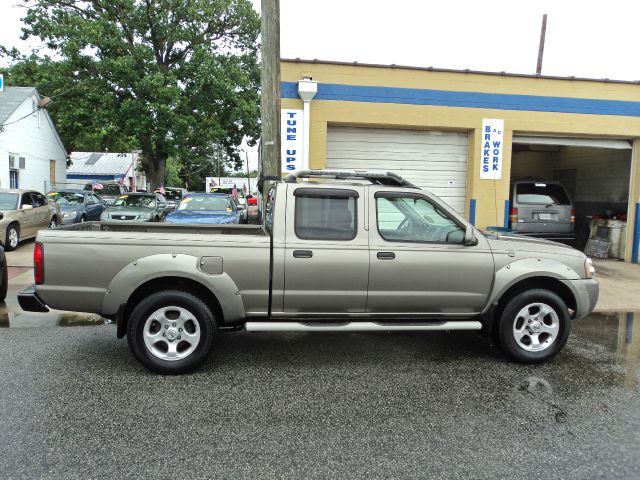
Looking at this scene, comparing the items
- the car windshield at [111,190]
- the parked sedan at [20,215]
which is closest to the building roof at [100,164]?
the car windshield at [111,190]

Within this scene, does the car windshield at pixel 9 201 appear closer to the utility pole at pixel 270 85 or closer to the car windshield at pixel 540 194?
the utility pole at pixel 270 85

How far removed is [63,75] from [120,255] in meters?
22.6

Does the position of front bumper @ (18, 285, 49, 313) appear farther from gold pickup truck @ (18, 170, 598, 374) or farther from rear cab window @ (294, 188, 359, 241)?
rear cab window @ (294, 188, 359, 241)

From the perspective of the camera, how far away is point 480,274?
4980 mm

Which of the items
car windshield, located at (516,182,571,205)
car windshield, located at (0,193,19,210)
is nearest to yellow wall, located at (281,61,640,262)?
car windshield, located at (516,182,571,205)

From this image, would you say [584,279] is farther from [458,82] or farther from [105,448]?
[458,82]

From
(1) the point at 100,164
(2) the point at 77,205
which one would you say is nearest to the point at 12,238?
(2) the point at 77,205

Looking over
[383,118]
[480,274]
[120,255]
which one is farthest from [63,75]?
[480,274]

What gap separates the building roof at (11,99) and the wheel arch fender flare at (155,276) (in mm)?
20857

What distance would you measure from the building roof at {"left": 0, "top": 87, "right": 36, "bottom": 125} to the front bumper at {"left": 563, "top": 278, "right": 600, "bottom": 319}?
23.2 meters

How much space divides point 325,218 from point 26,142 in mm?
23597

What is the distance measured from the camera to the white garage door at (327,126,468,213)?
11156 millimetres

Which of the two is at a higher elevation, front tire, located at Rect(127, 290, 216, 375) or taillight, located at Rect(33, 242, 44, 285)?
taillight, located at Rect(33, 242, 44, 285)

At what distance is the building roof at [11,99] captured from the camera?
70.8 feet
